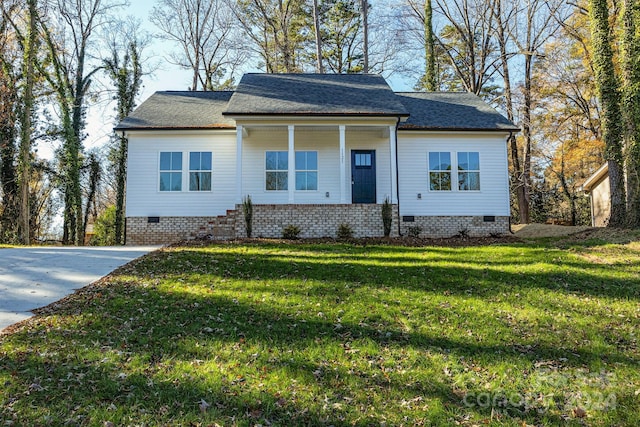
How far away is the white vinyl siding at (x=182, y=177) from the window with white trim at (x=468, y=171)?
25.6 ft

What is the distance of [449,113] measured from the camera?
51.2 feet

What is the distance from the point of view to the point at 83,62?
74.5 feet

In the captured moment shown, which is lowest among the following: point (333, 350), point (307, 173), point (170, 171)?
point (333, 350)

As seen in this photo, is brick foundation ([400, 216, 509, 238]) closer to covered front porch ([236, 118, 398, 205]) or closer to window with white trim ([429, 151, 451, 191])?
window with white trim ([429, 151, 451, 191])

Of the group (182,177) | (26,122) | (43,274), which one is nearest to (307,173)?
(182,177)

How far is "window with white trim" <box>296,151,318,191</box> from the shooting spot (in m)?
14.2

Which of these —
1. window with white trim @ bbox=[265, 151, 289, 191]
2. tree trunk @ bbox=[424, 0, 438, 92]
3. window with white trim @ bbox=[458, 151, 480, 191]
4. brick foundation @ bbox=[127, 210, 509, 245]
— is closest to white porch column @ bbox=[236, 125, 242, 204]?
brick foundation @ bbox=[127, 210, 509, 245]

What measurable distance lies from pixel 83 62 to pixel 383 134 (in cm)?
1808

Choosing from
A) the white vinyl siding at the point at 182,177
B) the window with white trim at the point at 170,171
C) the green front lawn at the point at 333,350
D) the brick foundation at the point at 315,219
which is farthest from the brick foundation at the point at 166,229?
the green front lawn at the point at 333,350

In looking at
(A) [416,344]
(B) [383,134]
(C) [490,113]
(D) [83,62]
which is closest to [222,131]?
(B) [383,134]

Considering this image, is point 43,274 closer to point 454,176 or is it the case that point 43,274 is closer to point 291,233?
point 291,233

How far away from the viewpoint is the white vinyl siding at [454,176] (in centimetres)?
1434

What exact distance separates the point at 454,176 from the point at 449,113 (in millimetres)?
2699

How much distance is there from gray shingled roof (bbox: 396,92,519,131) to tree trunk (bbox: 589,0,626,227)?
2.82 metres
